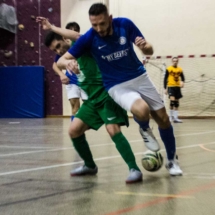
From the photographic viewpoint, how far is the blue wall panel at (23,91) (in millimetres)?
15891

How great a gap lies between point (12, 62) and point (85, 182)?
1338 centimetres

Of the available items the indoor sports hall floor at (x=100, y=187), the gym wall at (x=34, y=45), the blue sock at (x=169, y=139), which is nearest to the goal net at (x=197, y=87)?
the gym wall at (x=34, y=45)

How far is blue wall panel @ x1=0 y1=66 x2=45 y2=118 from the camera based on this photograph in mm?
15891

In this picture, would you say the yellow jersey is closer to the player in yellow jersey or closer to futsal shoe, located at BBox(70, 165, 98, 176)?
the player in yellow jersey

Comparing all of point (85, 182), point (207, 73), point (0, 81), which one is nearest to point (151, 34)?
point (207, 73)

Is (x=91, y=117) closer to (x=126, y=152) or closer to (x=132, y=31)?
(x=126, y=152)

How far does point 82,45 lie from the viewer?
3.76m

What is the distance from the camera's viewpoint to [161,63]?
14320mm

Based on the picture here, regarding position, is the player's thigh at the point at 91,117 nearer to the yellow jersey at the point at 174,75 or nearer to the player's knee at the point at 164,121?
the player's knee at the point at 164,121

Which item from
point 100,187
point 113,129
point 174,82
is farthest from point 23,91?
point 100,187

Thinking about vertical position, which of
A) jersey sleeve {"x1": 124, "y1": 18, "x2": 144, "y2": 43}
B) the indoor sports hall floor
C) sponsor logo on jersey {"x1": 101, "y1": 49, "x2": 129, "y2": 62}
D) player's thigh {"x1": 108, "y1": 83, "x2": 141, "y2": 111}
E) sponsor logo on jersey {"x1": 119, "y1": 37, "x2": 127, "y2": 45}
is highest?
jersey sleeve {"x1": 124, "y1": 18, "x2": 144, "y2": 43}

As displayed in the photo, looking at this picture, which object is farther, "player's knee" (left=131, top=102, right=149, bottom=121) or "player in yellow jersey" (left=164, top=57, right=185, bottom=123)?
"player in yellow jersey" (left=164, top=57, right=185, bottom=123)

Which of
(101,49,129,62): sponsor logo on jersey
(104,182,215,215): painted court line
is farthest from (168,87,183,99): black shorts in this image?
(104,182,215,215): painted court line

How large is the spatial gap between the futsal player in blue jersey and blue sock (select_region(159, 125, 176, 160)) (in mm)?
157
